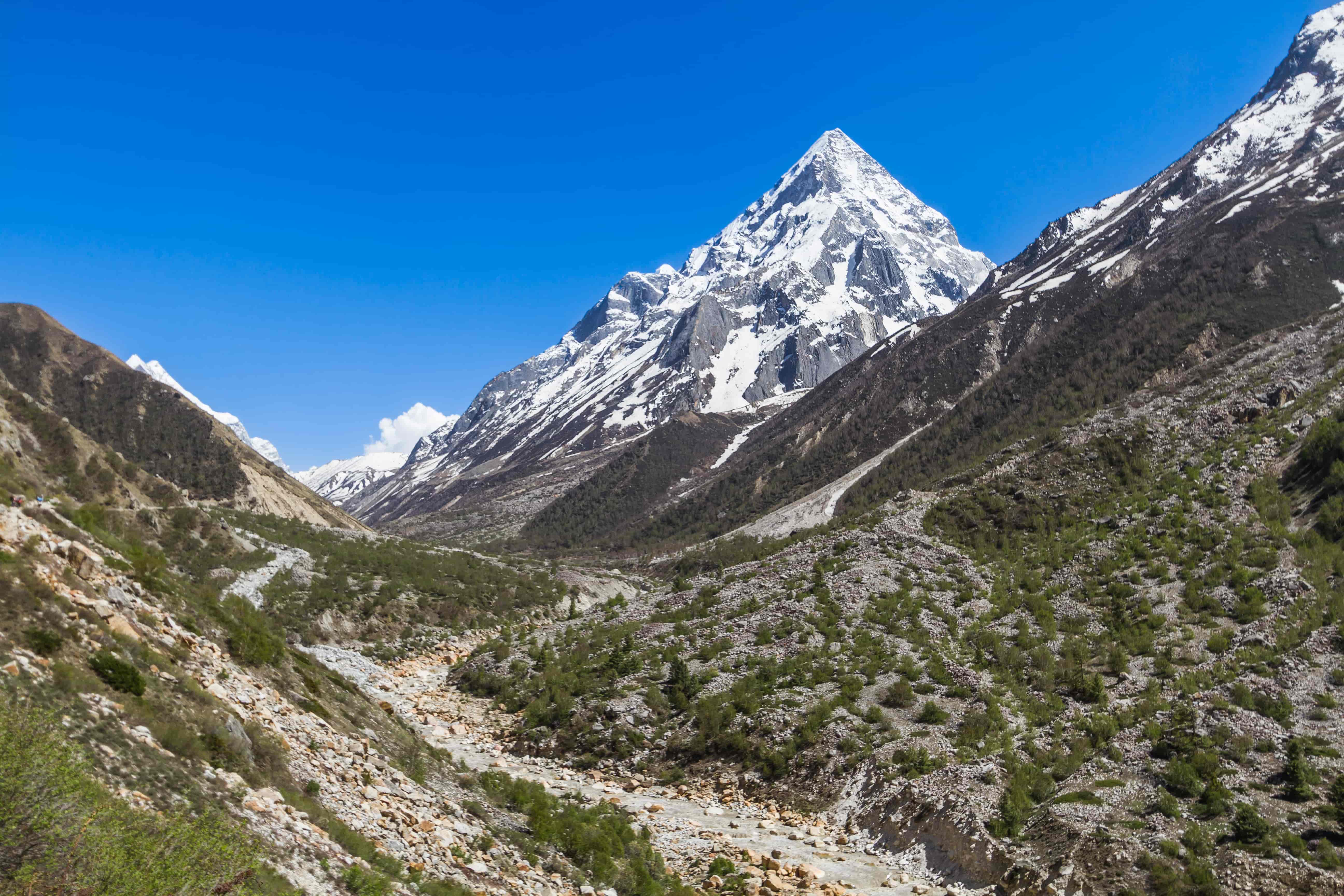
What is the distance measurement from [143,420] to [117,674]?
4027 inches

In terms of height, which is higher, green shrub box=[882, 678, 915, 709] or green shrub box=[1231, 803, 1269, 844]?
green shrub box=[882, 678, 915, 709]

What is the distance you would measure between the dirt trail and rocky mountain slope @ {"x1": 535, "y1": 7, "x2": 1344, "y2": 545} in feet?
163

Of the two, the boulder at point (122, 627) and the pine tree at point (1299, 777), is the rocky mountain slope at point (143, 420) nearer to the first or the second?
the boulder at point (122, 627)

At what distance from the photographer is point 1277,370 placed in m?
42.3

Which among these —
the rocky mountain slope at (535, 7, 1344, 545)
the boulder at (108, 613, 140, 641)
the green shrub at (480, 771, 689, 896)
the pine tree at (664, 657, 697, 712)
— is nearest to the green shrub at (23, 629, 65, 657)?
the boulder at (108, 613, 140, 641)

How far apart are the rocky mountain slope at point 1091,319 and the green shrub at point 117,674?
203ft

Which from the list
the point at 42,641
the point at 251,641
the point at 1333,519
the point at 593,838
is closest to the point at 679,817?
the point at 593,838

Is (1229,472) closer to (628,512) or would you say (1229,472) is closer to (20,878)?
(20,878)

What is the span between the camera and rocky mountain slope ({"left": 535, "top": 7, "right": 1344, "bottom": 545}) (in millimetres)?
73625

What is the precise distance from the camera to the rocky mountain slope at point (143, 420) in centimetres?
8088

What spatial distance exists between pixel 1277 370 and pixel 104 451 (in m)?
77.7

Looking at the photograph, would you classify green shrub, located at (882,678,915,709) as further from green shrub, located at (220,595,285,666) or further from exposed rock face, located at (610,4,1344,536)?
exposed rock face, located at (610,4,1344,536)

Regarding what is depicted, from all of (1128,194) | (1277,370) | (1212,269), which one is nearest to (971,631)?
(1277,370)

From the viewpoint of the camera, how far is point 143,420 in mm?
92000
